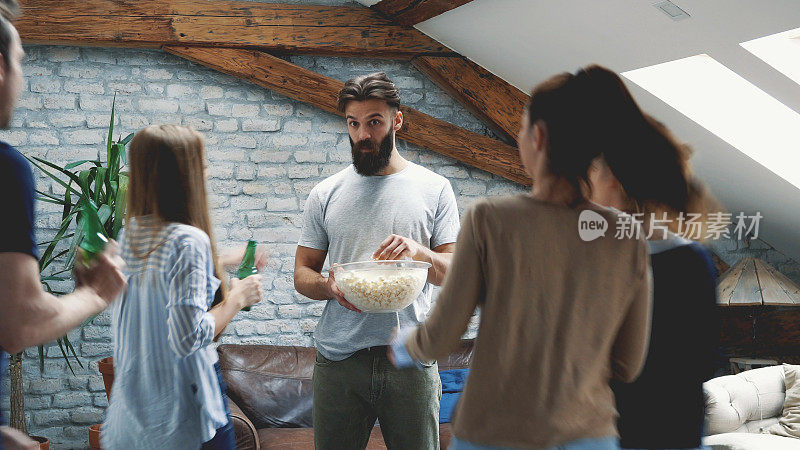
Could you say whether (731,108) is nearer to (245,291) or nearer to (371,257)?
(371,257)

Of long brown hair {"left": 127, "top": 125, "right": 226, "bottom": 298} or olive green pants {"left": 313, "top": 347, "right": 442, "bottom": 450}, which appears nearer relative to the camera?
long brown hair {"left": 127, "top": 125, "right": 226, "bottom": 298}

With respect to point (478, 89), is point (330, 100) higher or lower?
lower

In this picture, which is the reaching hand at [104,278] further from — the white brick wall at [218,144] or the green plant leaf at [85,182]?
the white brick wall at [218,144]

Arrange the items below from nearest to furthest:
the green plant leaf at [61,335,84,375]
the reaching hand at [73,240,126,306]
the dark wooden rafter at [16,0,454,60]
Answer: the reaching hand at [73,240,126,306]
the green plant leaf at [61,335,84,375]
the dark wooden rafter at [16,0,454,60]

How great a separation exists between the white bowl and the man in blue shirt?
82cm

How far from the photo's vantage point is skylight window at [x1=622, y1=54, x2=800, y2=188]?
13.2 ft

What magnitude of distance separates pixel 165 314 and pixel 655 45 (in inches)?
107

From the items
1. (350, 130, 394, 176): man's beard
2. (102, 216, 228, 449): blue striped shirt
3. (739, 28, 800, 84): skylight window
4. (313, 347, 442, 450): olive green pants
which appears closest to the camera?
(102, 216, 228, 449): blue striped shirt

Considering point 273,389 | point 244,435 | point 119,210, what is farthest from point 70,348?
point 244,435

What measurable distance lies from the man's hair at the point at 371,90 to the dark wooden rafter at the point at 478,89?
2.24 metres

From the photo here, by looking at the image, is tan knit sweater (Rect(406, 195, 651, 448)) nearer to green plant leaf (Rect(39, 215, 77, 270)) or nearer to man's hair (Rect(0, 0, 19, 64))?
man's hair (Rect(0, 0, 19, 64))

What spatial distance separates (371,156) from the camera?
244cm

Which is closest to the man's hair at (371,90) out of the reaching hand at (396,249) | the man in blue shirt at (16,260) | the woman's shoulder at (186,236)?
the reaching hand at (396,249)

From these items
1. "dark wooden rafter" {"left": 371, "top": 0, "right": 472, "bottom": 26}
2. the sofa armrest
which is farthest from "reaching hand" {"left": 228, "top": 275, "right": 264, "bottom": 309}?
"dark wooden rafter" {"left": 371, "top": 0, "right": 472, "bottom": 26}
